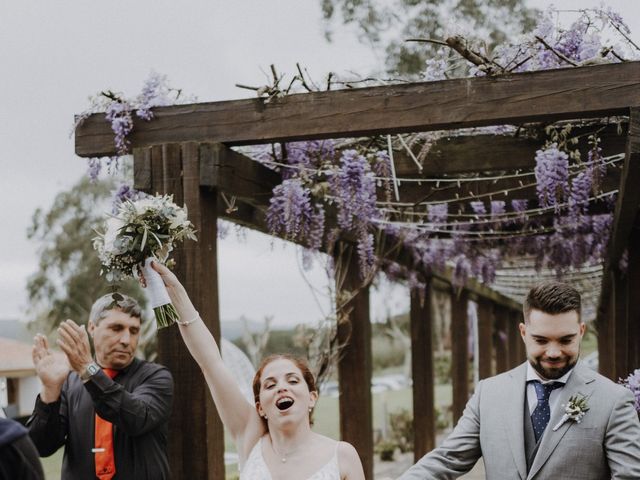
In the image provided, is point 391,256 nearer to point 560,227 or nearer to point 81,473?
point 560,227

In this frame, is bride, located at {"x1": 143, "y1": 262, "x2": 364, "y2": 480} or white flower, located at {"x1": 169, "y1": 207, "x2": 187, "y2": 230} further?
white flower, located at {"x1": 169, "y1": 207, "x2": 187, "y2": 230}

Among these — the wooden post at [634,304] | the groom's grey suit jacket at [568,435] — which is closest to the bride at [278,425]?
the groom's grey suit jacket at [568,435]

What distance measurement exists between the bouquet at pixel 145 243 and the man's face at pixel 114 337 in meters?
0.34

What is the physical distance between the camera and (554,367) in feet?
9.22

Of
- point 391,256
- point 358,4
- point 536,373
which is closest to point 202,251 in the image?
point 536,373

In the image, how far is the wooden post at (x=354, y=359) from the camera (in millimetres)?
6945

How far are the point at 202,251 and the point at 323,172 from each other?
4.00ft

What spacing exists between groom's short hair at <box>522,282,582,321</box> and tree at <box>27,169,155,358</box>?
23.2m

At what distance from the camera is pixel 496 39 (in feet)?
50.5

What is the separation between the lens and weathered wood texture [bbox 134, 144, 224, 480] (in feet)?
12.5

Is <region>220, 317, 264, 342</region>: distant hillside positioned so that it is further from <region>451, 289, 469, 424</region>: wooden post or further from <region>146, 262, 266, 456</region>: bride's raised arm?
<region>146, 262, 266, 456</region>: bride's raised arm

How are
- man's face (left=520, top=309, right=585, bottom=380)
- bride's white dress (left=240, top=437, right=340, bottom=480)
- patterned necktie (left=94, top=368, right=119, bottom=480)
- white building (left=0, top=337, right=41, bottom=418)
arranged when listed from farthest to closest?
white building (left=0, top=337, right=41, bottom=418) → patterned necktie (left=94, top=368, right=119, bottom=480) → bride's white dress (left=240, top=437, right=340, bottom=480) → man's face (left=520, top=309, right=585, bottom=380)

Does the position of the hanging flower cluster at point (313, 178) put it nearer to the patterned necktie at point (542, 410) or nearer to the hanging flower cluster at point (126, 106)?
the hanging flower cluster at point (126, 106)

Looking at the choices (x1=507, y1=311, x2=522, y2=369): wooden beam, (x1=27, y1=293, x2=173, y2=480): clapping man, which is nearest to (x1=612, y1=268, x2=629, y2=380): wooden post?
(x1=27, y1=293, x2=173, y2=480): clapping man
